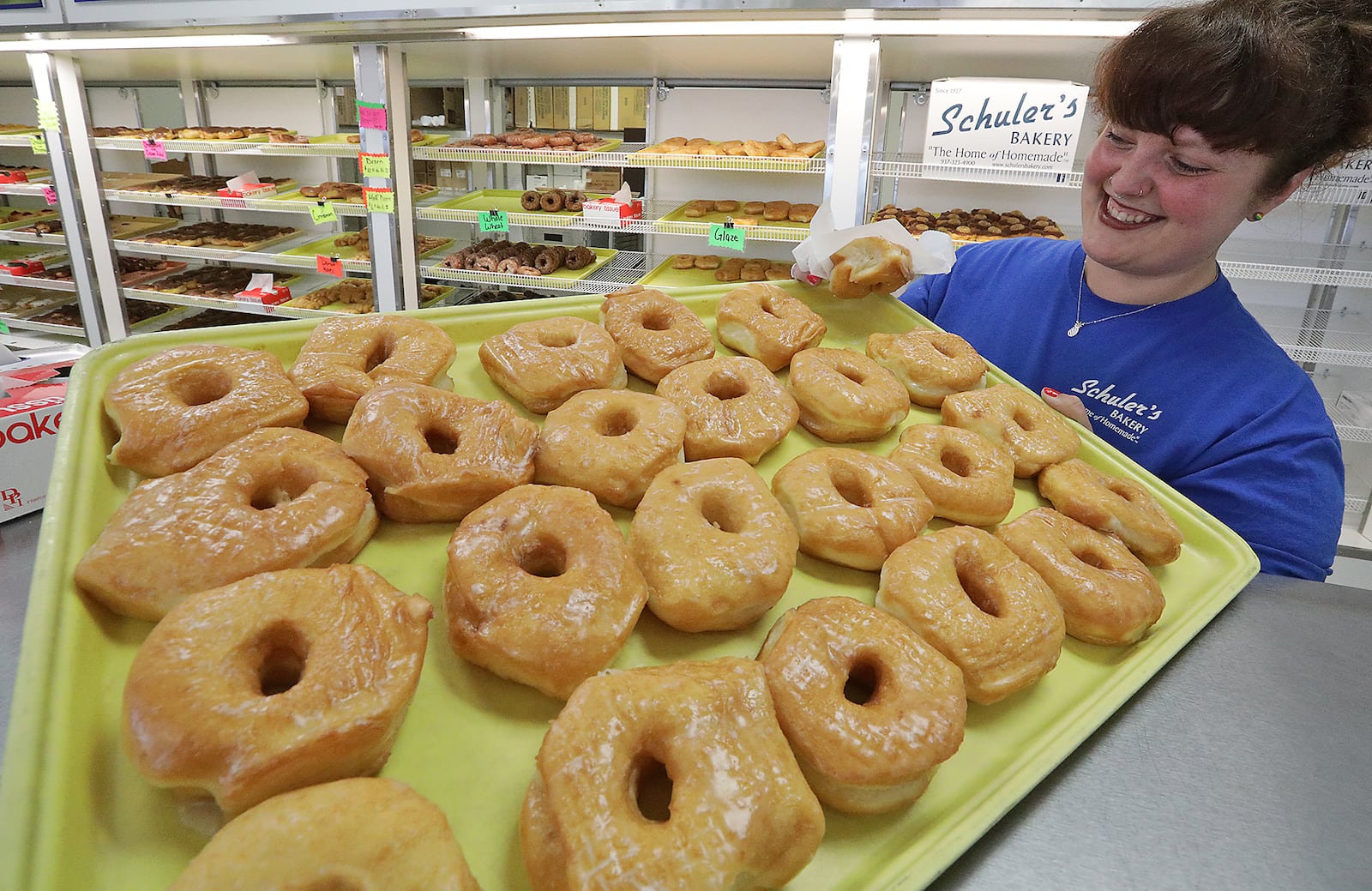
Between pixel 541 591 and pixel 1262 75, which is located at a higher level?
pixel 1262 75

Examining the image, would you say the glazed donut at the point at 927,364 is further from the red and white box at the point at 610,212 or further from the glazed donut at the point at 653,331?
the red and white box at the point at 610,212

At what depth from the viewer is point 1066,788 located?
78 cm

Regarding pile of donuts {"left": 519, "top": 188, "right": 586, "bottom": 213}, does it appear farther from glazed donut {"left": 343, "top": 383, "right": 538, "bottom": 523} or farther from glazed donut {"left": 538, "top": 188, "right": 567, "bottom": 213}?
glazed donut {"left": 343, "top": 383, "right": 538, "bottom": 523}

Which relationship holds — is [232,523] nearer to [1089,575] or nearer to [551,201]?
[1089,575]

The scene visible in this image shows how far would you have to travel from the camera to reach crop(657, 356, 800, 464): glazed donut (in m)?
1.24

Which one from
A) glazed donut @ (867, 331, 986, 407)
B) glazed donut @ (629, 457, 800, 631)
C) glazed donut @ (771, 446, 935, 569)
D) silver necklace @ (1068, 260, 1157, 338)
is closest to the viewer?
glazed donut @ (629, 457, 800, 631)

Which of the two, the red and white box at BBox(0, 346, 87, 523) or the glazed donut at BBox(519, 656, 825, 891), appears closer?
the glazed donut at BBox(519, 656, 825, 891)

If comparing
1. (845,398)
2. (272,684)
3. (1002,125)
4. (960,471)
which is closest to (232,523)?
(272,684)

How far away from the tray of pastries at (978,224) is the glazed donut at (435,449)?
330cm

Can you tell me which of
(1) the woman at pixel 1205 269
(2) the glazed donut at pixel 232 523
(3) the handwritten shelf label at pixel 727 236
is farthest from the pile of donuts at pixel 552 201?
(2) the glazed donut at pixel 232 523

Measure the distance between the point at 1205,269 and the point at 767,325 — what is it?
1.28 meters

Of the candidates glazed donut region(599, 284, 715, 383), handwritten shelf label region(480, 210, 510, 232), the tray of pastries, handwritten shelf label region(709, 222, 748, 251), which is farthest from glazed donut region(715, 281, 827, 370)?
handwritten shelf label region(480, 210, 510, 232)

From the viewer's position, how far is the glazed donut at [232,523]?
0.81 metres

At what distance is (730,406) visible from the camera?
51.0 inches
